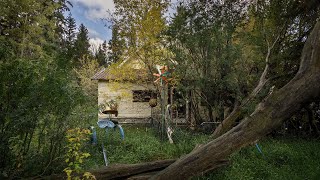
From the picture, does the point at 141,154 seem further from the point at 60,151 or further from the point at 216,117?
the point at 216,117

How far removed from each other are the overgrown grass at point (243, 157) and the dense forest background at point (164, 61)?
1533 millimetres

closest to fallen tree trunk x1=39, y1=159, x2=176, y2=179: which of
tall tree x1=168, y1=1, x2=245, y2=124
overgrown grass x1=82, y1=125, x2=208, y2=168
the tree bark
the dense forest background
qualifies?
the dense forest background

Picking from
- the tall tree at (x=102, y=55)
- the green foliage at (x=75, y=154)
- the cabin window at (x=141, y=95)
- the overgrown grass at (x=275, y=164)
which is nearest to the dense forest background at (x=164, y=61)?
the green foliage at (x=75, y=154)

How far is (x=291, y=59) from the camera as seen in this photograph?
9.20m

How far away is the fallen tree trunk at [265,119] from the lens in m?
4.96

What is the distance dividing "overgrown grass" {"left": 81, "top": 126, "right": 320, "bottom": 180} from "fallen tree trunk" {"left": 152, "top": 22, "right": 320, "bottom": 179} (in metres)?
0.86

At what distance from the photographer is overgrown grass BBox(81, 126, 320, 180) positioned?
6371 millimetres

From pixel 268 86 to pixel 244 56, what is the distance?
2.64 m

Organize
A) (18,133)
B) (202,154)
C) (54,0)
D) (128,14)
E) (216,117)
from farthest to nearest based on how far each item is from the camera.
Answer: (54,0), (128,14), (216,117), (202,154), (18,133)

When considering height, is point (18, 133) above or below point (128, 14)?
below

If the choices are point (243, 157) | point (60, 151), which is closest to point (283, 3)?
point (243, 157)

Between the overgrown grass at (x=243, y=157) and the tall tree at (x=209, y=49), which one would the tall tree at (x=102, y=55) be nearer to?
the tall tree at (x=209, y=49)

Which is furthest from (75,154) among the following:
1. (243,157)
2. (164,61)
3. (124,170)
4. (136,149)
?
(164,61)

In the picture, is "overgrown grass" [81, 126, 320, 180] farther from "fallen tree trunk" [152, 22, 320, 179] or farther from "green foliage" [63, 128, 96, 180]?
"green foliage" [63, 128, 96, 180]
